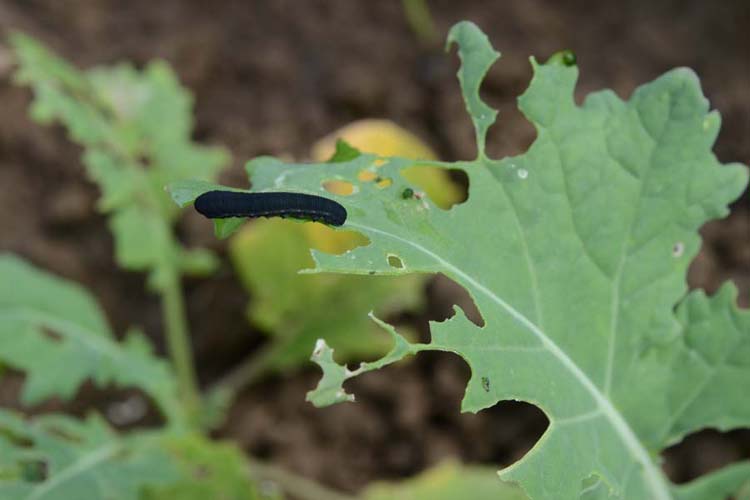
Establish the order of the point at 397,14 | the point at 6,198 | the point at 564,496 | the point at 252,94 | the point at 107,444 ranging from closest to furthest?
the point at 564,496 → the point at 107,444 → the point at 6,198 → the point at 252,94 → the point at 397,14

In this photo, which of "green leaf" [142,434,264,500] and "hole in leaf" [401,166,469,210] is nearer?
"green leaf" [142,434,264,500]

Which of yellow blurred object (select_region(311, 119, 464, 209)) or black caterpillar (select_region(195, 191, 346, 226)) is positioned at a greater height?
yellow blurred object (select_region(311, 119, 464, 209))

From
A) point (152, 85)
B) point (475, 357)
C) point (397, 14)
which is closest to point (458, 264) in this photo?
point (475, 357)

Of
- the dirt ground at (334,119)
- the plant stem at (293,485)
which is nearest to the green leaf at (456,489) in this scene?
the plant stem at (293,485)

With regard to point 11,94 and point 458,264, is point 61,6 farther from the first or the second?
point 458,264

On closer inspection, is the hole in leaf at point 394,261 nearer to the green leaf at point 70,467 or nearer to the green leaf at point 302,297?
the green leaf at point 70,467

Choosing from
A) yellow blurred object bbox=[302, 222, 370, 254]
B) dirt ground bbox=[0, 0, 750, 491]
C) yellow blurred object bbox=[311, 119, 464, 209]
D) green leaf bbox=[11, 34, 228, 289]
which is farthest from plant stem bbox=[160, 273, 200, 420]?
yellow blurred object bbox=[311, 119, 464, 209]

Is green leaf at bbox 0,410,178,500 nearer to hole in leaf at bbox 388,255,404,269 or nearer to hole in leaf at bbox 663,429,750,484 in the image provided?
hole in leaf at bbox 388,255,404,269

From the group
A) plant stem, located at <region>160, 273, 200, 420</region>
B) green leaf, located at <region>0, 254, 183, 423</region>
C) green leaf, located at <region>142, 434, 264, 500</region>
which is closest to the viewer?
green leaf, located at <region>142, 434, 264, 500</region>
